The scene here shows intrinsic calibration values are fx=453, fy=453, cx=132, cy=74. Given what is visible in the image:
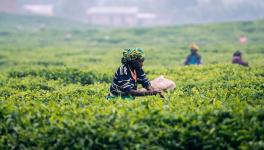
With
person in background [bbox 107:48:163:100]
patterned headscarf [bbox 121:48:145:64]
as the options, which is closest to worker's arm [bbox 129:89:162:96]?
person in background [bbox 107:48:163:100]

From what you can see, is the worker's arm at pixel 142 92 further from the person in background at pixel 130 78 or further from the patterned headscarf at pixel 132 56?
the patterned headscarf at pixel 132 56

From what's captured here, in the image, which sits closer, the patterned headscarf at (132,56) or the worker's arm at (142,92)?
the worker's arm at (142,92)

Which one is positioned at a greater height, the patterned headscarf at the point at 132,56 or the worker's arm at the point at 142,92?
the patterned headscarf at the point at 132,56

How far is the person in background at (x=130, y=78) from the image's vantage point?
1008 cm

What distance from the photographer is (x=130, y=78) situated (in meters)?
10.2

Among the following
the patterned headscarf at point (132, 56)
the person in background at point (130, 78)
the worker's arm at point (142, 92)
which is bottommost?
the worker's arm at point (142, 92)

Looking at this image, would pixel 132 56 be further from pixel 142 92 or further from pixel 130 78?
pixel 142 92

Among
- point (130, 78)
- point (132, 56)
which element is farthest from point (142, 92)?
point (132, 56)

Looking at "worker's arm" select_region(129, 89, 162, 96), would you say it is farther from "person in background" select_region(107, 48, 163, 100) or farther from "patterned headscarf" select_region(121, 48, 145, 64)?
"patterned headscarf" select_region(121, 48, 145, 64)

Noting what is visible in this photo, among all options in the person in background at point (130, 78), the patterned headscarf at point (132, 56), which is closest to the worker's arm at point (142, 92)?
the person in background at point (130, 78)

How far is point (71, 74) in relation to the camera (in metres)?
16.7

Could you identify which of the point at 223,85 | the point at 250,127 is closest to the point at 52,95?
the point at 223,85

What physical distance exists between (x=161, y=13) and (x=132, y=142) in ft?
256

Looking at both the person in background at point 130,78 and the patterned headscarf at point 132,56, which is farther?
the patterned headscarf at point 132,56
